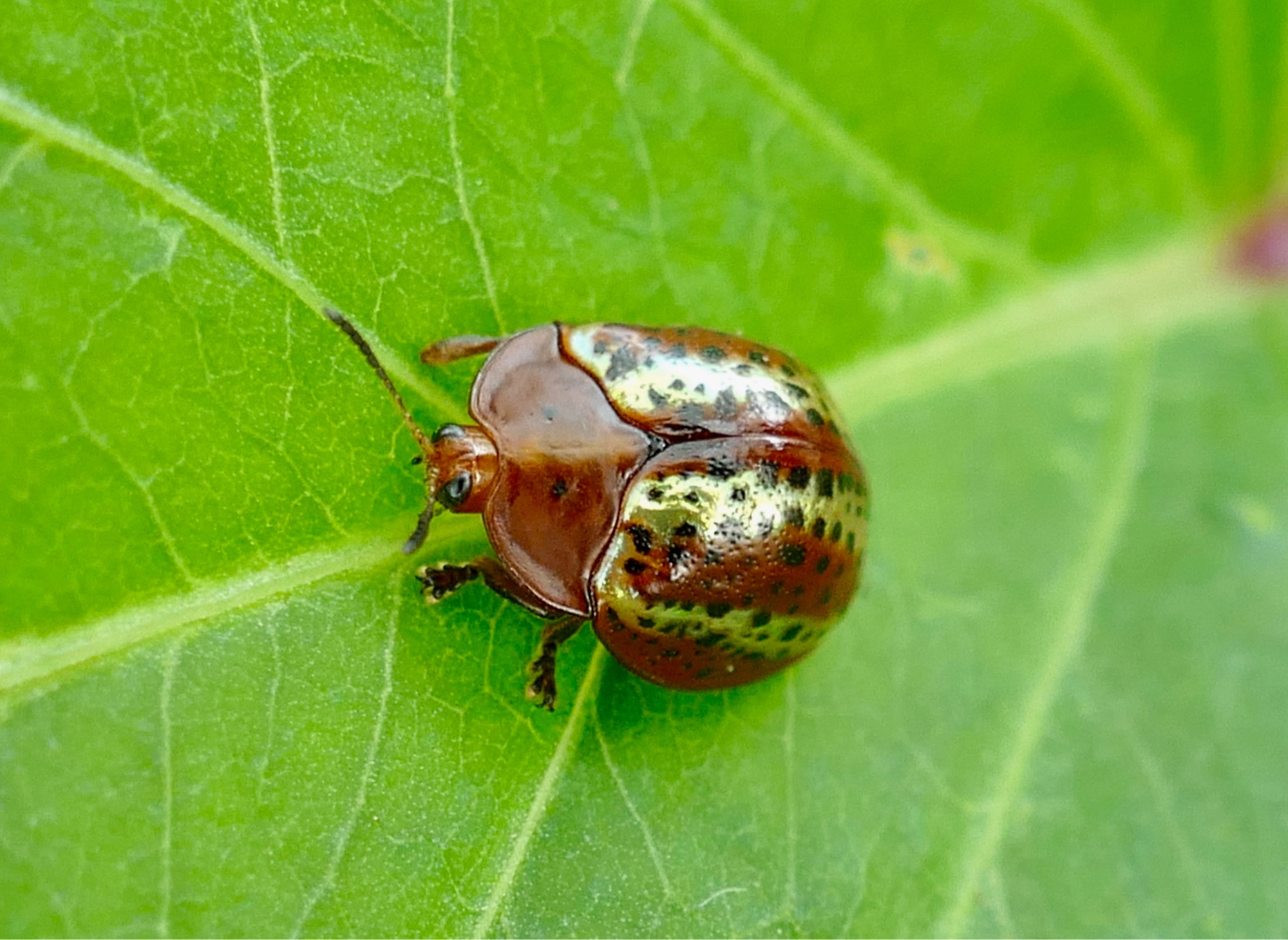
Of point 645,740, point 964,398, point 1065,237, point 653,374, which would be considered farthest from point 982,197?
point 645,740

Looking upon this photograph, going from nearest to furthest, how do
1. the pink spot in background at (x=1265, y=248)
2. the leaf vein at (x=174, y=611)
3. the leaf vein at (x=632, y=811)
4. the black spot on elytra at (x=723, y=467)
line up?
the leaf vein at (x=174, y=611) < the black spot on elytra at (x=723, y=467) < the leaf vein at (x=632, y=811) < the pink spot in background at (x=1265, y=248)

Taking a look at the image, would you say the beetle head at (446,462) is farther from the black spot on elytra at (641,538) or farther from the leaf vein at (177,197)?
the black spot on elytra at (641,538)

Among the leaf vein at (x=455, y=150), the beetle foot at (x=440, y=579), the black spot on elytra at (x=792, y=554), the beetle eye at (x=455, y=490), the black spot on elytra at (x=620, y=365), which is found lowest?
the beetle foot at (x=440, y=579)

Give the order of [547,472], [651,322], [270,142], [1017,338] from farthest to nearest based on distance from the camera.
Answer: [1017,338] → [651,322] → [547,472] → [270,142]

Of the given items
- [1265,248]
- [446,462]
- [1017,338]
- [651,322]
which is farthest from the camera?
[1265,248]

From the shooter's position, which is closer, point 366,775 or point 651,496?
point 366,775

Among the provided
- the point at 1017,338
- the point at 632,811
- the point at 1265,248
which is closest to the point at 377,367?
the point at 632,811

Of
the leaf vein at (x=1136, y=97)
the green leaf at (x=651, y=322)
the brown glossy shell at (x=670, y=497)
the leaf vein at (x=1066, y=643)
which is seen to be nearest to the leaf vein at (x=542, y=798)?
the green leaf at (x=651, y=322)

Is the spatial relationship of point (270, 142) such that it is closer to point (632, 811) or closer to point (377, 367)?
point (377, 367)
